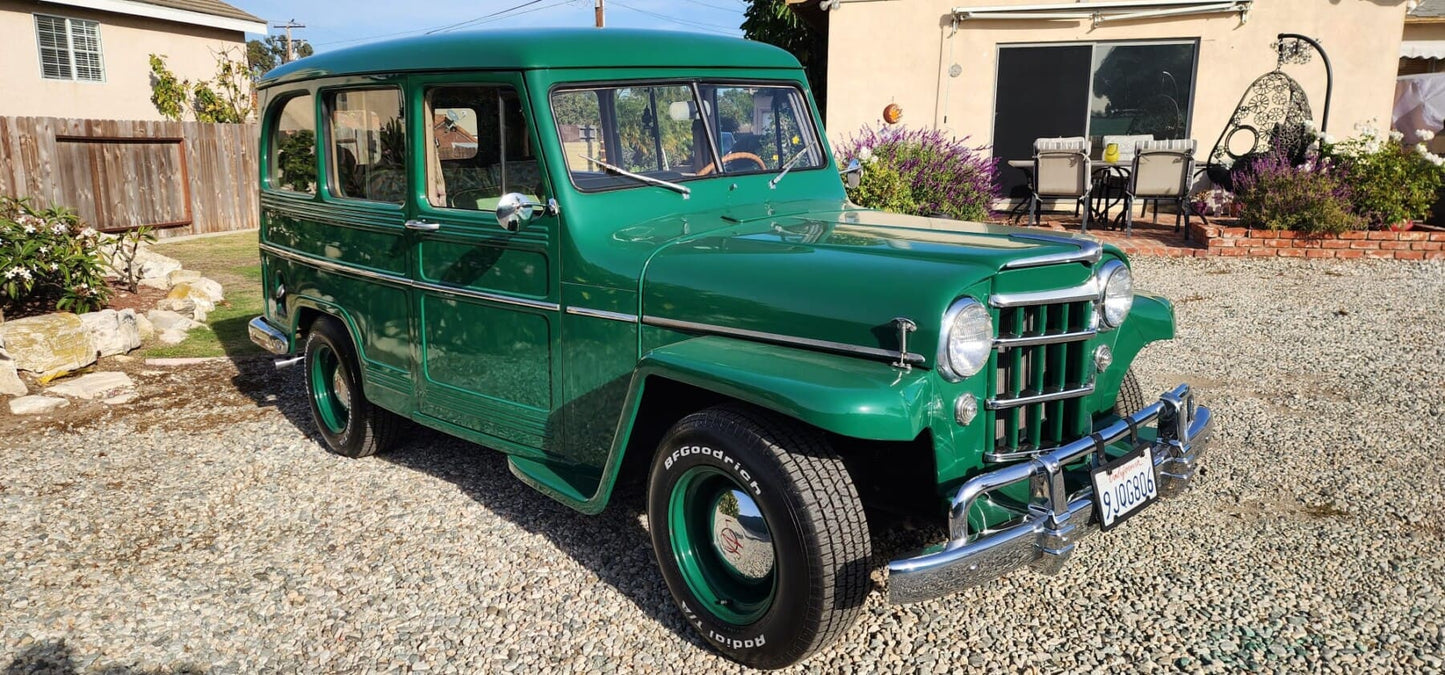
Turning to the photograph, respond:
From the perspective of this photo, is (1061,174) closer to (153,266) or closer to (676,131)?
(676,131)

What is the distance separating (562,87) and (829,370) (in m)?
1.53

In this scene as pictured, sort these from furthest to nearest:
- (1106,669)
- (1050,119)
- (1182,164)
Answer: (1050,119) < (1182,164) < (1106,669)

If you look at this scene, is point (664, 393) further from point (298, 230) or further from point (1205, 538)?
point (298, 230)

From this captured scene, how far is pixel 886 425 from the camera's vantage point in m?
2.45

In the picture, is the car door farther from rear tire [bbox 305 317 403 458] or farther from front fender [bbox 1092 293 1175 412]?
front fender [bbox 1092 293 1175 412]

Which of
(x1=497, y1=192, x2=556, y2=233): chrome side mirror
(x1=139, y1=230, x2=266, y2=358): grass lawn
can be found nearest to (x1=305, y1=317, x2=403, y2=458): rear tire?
(x1=497, y1=192, x2=556, y2=233): chrome side mirror

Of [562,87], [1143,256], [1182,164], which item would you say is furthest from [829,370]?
[1182,164]

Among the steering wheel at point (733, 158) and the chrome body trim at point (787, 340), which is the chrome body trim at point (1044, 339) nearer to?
the chrome body trim at point (787, 340)

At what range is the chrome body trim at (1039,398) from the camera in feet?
9.24

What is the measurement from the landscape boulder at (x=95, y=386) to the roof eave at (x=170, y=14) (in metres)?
13.1

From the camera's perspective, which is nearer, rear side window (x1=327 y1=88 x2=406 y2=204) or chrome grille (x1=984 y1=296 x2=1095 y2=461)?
chrome grille (x1=984 y1=296 x2=1095 y2=461)

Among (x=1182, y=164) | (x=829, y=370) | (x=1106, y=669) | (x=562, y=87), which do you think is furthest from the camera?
(x=1182, y=164)

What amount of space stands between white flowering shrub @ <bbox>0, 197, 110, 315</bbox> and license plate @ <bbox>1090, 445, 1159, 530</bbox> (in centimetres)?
683

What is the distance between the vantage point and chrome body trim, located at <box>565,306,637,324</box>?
10.5 feet
